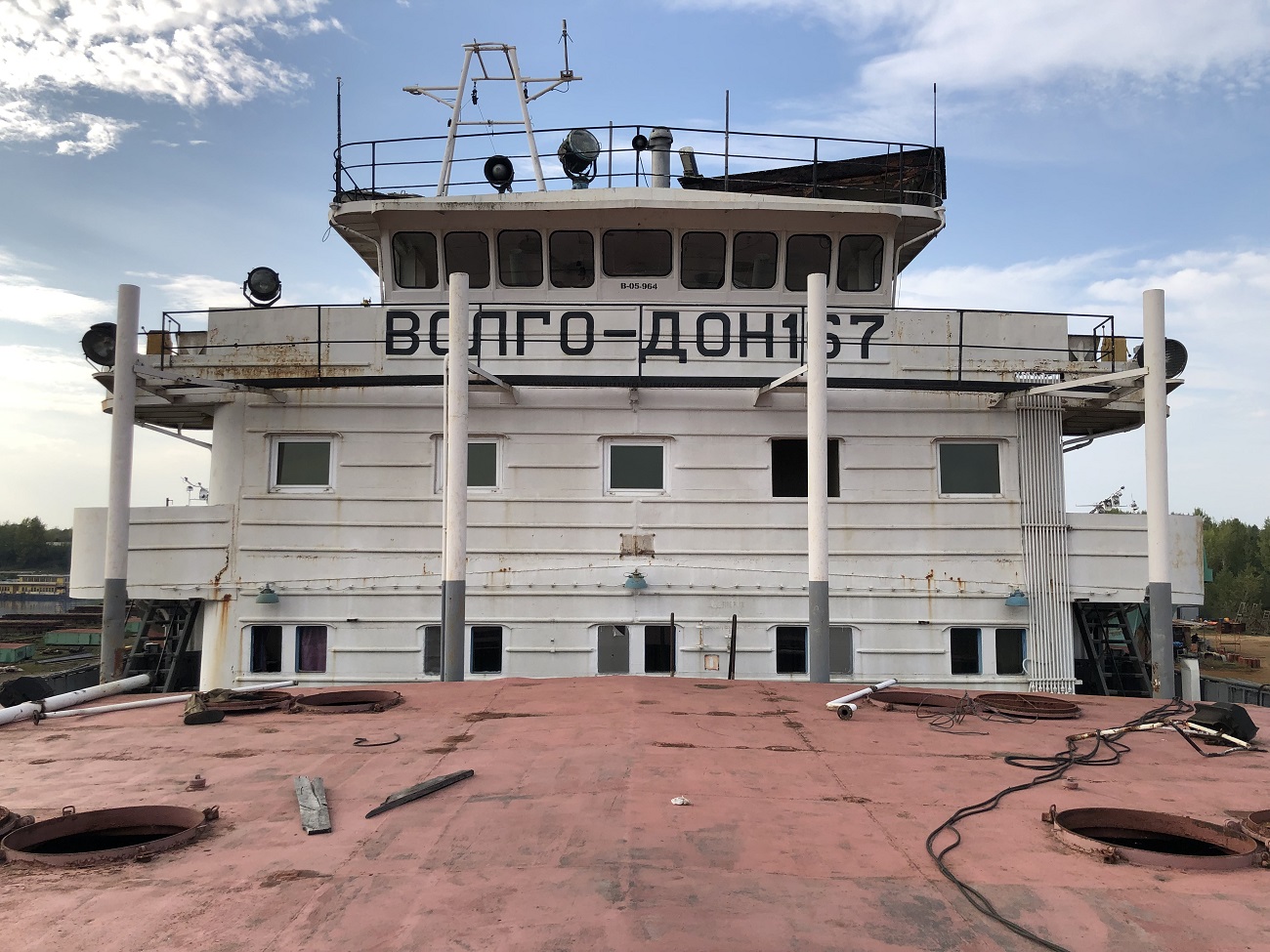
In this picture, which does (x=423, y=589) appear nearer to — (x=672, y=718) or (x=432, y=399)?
(x=432, y=399)

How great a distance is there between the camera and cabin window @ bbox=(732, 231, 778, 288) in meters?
13.4

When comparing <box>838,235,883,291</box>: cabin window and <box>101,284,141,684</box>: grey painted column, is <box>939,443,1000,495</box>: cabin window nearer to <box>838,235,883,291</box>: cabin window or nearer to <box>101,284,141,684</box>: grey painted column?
<box>838,235,883,291</box>: cabin window

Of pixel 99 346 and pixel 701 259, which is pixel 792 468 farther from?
pixel 99 346

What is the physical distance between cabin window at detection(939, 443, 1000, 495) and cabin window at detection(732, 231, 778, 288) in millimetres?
3671

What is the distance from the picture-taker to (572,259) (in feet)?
44.1

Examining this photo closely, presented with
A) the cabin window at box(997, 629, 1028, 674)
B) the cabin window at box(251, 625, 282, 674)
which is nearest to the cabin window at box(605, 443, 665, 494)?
the cabin window at box(251, 625, 282, 674)

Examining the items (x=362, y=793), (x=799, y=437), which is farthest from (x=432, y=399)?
(x=362, y=793)

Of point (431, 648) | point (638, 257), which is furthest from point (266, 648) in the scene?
point (638, 257)

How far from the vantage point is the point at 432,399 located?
1256 centimetres

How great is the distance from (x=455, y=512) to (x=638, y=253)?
5.41 meters

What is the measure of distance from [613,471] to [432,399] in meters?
2.77

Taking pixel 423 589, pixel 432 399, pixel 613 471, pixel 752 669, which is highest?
pixel 432 399

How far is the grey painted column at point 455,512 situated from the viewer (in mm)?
10305

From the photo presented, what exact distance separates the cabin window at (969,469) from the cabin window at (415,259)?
26.7ft
